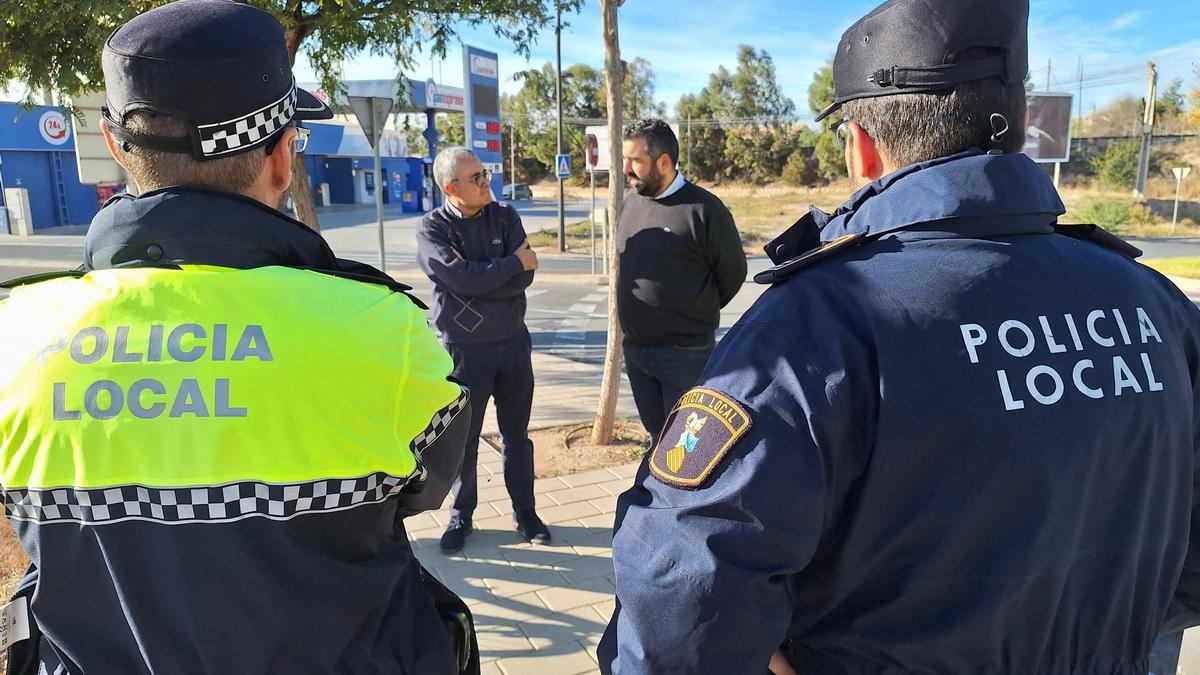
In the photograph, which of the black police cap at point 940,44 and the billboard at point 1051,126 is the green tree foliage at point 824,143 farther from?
the black police cap at point 940,44

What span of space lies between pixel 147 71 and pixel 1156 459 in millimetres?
1723

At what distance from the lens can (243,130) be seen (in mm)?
1386

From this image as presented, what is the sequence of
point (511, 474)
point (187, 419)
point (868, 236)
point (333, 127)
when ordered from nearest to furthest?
point (187, 419)
point (868, 236)
point (511, 474)
point (333, 127)

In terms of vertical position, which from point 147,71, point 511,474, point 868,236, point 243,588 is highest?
point 147,71

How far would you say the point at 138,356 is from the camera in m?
→ 1.18

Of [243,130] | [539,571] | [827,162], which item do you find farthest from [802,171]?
[243,130]

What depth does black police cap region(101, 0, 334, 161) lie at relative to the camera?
1323 mm

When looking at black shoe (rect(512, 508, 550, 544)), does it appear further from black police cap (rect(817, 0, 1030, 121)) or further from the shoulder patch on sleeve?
black police cap (rect(817, 0, 1030, 121))

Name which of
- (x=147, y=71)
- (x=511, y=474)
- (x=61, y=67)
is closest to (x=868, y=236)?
(x=147, y=71)

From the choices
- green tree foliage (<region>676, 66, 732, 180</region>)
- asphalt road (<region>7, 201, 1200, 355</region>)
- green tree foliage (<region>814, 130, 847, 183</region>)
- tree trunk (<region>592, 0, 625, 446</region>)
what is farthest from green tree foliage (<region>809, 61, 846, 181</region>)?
tree trunk (<region>592, 0, 625, 446</region>)

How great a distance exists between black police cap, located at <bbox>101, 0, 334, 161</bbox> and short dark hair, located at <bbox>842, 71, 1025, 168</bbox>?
1.06 metres

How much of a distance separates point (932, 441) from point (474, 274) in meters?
2.90

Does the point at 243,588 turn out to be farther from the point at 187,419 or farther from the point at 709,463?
the point at 709,463

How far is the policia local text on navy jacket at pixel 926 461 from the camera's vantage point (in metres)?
1.16
